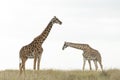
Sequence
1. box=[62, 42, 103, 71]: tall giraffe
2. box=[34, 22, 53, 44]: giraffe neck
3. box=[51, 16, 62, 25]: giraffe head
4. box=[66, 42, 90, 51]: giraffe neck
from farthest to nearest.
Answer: box=[66, 42, 90, 51]: giraffe neck < box=[62, 42, 103, 71]: tall giraffe < box=[51, 16, 62, 25]: giraffe head < box=[34, 22, 53, 44]: giraffe neck

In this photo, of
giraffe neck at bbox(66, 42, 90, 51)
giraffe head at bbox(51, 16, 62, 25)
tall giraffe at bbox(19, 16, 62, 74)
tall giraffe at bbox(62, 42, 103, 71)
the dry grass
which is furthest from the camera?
giraffe neck at bbox(66, 42, 90, 51)

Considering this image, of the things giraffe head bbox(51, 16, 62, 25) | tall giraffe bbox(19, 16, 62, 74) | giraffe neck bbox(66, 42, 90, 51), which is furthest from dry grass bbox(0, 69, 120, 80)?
giraffe neck bbox(66, 42, 90, 51)

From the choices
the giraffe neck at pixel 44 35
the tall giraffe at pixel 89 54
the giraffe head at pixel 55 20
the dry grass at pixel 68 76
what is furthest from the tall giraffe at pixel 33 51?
the tall giraffe at pixel 89 54

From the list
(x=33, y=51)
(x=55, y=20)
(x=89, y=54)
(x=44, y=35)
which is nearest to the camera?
(x=33, y=51)

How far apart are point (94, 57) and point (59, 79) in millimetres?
5351

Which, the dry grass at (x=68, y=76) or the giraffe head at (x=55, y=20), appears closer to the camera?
the dry grass at (x=68, y=76)

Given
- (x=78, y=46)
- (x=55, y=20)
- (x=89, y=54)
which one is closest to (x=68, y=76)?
(x=55, y=20)

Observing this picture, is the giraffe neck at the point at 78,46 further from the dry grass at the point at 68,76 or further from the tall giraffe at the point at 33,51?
the tall giraffe at the point at 33,51

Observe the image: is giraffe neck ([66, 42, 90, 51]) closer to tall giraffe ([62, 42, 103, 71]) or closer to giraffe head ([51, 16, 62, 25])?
tall giraffe ([62, 42, 103, 71])

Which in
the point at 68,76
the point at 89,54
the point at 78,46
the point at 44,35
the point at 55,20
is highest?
the point at 55,20

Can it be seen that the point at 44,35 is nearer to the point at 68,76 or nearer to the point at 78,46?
the point at 68,76

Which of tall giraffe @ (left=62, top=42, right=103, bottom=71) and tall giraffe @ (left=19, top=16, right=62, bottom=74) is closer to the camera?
tall giraffe @ (left=19, top=16, right=62, bottom=74)

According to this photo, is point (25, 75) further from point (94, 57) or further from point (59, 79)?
point (94, 57)

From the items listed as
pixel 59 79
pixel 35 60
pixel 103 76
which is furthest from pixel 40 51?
pixel 103 76
